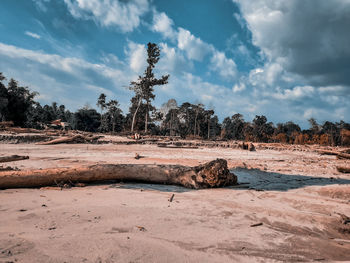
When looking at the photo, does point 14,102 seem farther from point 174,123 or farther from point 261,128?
point 261,128

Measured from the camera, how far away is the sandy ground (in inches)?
62.8

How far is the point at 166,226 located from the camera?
7.29 feet

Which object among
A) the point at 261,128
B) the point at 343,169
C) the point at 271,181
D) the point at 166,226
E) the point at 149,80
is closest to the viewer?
the point at 166,226

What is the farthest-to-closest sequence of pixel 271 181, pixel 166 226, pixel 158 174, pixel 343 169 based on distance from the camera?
pixel 343 169 → pixel 271 181 → pixel 158 174 → pixel 166 226

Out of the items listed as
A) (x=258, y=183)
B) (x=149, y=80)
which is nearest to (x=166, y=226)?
(x=258, y=183)

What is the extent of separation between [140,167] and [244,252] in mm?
2910

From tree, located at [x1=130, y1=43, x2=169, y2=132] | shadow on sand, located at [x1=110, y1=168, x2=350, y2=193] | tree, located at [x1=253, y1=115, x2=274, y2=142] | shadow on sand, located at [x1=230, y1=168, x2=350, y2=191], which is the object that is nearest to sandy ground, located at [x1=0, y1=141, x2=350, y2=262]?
shadow on sand, located at [x1=110, y1=168, x2=350, y2=193]

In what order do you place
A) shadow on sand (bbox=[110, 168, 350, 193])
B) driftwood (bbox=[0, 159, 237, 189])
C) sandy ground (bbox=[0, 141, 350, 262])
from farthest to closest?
shadow on sand (bbox=[110, 168, 350, 193])
driftwood (bbox=[0, 159, 237, 189])
sandy ground (bbox=[0, 141, 350, 262])

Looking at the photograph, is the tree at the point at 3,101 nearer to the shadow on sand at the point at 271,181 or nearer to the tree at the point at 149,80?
the tree at the point at 149,80

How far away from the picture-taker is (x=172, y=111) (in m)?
49.9

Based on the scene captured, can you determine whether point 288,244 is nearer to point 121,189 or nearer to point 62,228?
point 62,228

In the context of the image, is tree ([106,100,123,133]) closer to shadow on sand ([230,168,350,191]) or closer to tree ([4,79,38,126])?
tree ([4,79,38,126])

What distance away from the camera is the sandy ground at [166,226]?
5.23 ft

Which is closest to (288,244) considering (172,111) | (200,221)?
(200,221)
